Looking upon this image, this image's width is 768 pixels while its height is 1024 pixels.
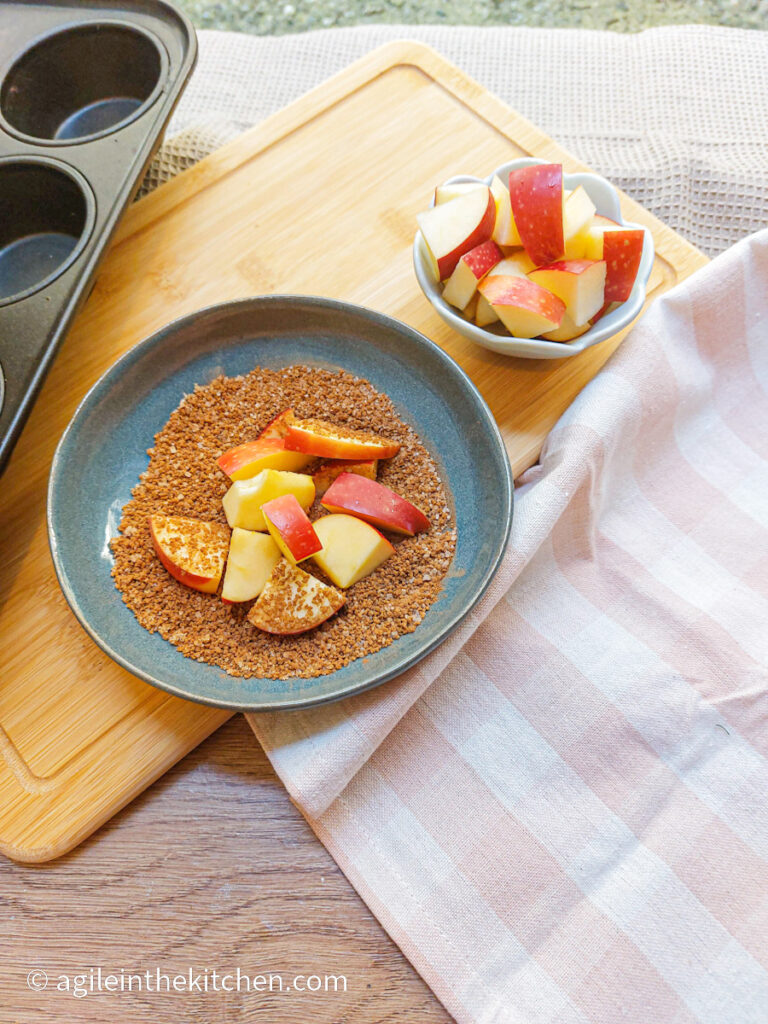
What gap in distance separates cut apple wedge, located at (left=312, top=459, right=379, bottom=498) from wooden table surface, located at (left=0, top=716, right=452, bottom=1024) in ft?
1.43

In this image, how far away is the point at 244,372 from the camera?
4.16 feet

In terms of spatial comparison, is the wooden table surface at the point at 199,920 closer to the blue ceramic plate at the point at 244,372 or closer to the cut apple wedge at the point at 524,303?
the blue ceramic plate at the point at 244,372

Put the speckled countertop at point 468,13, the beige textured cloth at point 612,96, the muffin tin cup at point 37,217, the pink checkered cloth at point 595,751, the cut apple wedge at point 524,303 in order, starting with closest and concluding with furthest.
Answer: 1. the pink checkered cloth at point 595,751
2. the cut apple wedge at point 524,303
3. the muffin tin cup at point 37,217
4. the beige textured cloth at point 612,96
5. the speckled countertop at point 468,13

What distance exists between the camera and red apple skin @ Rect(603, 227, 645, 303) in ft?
3.69

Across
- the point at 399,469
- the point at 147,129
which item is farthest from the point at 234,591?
the point at 147,129

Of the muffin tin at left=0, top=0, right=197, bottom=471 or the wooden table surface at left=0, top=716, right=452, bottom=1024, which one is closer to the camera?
the wooden table surface at left=0, top=716, right=452, bottom=1024

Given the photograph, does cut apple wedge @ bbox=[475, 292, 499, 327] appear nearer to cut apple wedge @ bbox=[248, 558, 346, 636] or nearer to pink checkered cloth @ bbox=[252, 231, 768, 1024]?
pink checkered cloth @ bbox=[252, 231, 768, 1024]

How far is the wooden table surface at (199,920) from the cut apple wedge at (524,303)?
29.1 inches

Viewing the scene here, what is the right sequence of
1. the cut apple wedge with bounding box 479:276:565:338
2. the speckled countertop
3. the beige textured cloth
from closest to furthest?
1. the cut apple wedge with bounding box 479:276:565:338
2. the beige textured cloth
3. the speckled countertop

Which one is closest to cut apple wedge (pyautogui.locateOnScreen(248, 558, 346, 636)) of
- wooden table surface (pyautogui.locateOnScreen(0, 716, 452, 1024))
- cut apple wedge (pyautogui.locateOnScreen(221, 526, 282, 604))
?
cut apple wedge (pyautogui.locateOnScreen(221, 526, 282, 604))

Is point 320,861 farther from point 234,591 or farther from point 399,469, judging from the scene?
point 399,469

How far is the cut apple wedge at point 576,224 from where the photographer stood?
1140 millimetres

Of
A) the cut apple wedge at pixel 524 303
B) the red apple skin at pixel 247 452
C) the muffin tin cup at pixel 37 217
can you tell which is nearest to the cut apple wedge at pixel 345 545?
the red apple skin at pixel 247 452

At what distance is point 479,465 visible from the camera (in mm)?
1162
